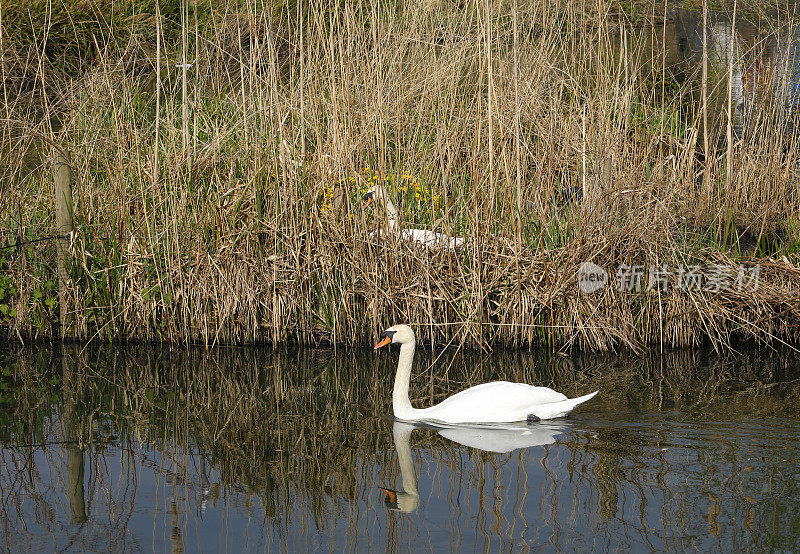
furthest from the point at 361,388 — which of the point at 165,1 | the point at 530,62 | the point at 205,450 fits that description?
the point at 165,1

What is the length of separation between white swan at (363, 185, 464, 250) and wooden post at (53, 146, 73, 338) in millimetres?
2393

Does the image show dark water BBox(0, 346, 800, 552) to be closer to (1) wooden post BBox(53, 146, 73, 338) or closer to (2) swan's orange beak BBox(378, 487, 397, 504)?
(2) swan's orange beak BBox(378, 487, 397, 504)

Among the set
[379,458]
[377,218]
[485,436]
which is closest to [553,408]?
[485,436]

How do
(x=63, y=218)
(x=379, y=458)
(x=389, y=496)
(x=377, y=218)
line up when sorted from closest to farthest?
(x=389, y=496)
(x=379, y=458)
(x=377, y=218)
(x=63, y=218)

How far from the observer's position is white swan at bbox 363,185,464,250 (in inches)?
282

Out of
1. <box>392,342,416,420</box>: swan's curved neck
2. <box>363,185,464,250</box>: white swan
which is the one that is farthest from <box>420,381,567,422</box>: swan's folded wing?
<box>363,185,464,250</box>: white swan

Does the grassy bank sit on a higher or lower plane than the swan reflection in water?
higher

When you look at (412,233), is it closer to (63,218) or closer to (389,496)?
(63,218)

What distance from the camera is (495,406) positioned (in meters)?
5.50

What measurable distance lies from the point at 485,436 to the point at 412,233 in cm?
220

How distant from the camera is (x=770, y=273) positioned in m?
7.36

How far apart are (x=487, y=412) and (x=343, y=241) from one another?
224 centimetres

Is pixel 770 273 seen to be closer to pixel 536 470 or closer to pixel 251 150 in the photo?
pixel 536 470

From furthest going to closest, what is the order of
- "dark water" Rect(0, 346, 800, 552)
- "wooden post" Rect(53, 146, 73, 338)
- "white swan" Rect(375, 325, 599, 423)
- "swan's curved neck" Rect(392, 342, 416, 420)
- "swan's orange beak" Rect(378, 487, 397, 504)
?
"wooden post" Rect(53, 146, 73, 338) < "swan's curved neck" Rect(392, 342, 416, 420) < "white swan" Rect(375, 325, 599, 423) < "swan's orange beak" Rect(378, 487, 397, 504) < "dark water" Rect(0, 346, 800, 552)
